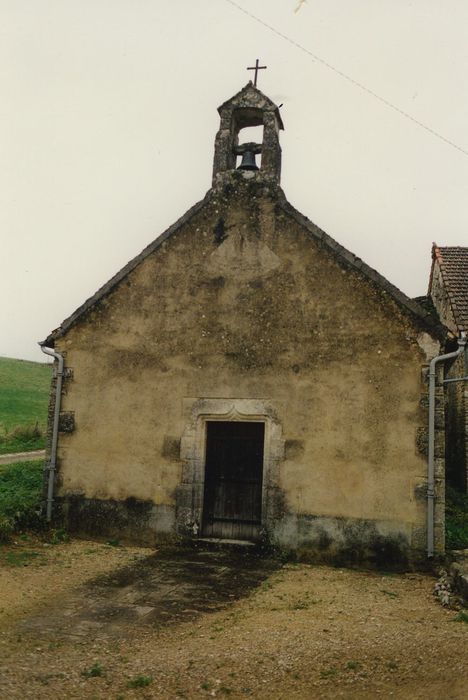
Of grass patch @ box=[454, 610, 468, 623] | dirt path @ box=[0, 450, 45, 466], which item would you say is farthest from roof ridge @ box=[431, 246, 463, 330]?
dirt path @ box=[0, 450, 45, 466]

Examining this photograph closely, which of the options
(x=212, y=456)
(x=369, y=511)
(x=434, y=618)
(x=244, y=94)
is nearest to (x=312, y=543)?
(x=369, y=511)

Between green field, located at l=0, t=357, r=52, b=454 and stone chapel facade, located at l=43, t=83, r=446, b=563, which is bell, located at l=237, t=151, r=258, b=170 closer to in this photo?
stone chapel facade, located at l=43, t=83, r=446, b=563

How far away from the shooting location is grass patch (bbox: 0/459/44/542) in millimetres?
9258

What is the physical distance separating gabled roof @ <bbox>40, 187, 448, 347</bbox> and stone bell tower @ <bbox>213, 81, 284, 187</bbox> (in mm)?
521

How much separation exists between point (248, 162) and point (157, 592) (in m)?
7.06

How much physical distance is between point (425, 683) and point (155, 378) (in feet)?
20.9

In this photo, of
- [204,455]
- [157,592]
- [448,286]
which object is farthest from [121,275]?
[448,286]

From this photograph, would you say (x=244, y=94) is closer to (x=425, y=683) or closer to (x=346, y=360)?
(x=346, y=360)

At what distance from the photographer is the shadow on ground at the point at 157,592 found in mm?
5684

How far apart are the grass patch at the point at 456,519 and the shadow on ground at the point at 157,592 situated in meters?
2.86

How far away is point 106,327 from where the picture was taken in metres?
10.1

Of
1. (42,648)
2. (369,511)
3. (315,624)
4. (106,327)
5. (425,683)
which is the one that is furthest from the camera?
(106,327)

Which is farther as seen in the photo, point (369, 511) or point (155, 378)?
point (155, 378)

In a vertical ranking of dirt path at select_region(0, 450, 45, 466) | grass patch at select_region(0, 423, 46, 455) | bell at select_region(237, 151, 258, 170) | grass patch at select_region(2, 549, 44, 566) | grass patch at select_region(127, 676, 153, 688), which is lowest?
grass patch at select_region(127, 676, 153, 688)
